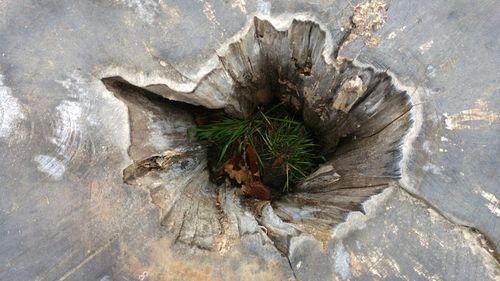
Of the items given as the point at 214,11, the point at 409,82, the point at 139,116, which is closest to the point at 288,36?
the point at 214,11

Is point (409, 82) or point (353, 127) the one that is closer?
point (409, 82)

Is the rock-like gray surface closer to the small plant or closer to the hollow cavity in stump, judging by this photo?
the hollow cavity in stump

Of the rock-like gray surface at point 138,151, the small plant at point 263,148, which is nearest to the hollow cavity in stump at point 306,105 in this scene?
the rock-like gray surface at point 138,151

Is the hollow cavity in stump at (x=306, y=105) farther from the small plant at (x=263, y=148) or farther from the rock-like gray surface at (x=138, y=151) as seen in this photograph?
the small plant at (x=263, y=148)

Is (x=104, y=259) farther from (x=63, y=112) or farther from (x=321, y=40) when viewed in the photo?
(x=321, y=40)

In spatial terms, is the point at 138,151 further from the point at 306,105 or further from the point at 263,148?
the point at 263,148
